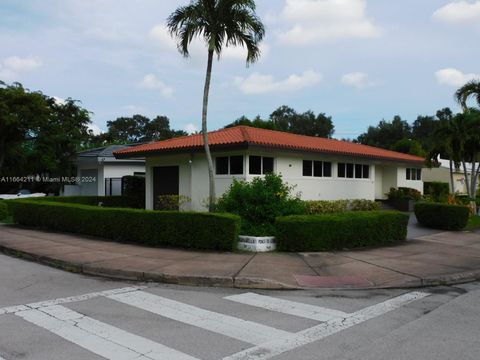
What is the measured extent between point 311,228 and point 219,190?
6.89 m

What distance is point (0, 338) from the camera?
5191 millimetres

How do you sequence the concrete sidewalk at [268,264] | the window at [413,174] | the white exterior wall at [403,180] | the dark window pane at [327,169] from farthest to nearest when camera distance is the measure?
1. the window at [413,174]
2. the white exterior wall at [403,180]
3. the dark window pane at [327,169]
4. the concrete sidewalk at [268,264]

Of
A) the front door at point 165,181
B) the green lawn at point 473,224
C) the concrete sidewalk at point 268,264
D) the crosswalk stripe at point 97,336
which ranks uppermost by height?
the front door at point 165,181

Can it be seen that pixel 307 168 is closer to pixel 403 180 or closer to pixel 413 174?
pixel 403 180

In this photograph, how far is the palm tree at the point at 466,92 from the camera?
23812mm

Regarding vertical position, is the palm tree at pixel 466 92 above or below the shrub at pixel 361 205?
above

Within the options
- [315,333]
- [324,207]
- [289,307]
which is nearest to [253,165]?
[324,207]

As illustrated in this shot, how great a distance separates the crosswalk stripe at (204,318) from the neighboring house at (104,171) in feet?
74.1

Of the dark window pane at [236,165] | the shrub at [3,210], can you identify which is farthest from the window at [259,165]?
the shrub at [3,210]

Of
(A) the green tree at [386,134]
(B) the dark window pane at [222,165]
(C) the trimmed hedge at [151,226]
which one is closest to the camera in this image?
(C) the trimmed hedge at [151,226]

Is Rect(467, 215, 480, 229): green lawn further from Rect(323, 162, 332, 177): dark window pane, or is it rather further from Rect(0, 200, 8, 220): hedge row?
Rect(0, 200, 8, 220): hedge row

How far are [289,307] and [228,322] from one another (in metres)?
1.24

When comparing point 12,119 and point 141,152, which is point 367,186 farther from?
point 12,119

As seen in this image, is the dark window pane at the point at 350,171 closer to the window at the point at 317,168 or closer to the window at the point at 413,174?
the window at the point at 317,168
